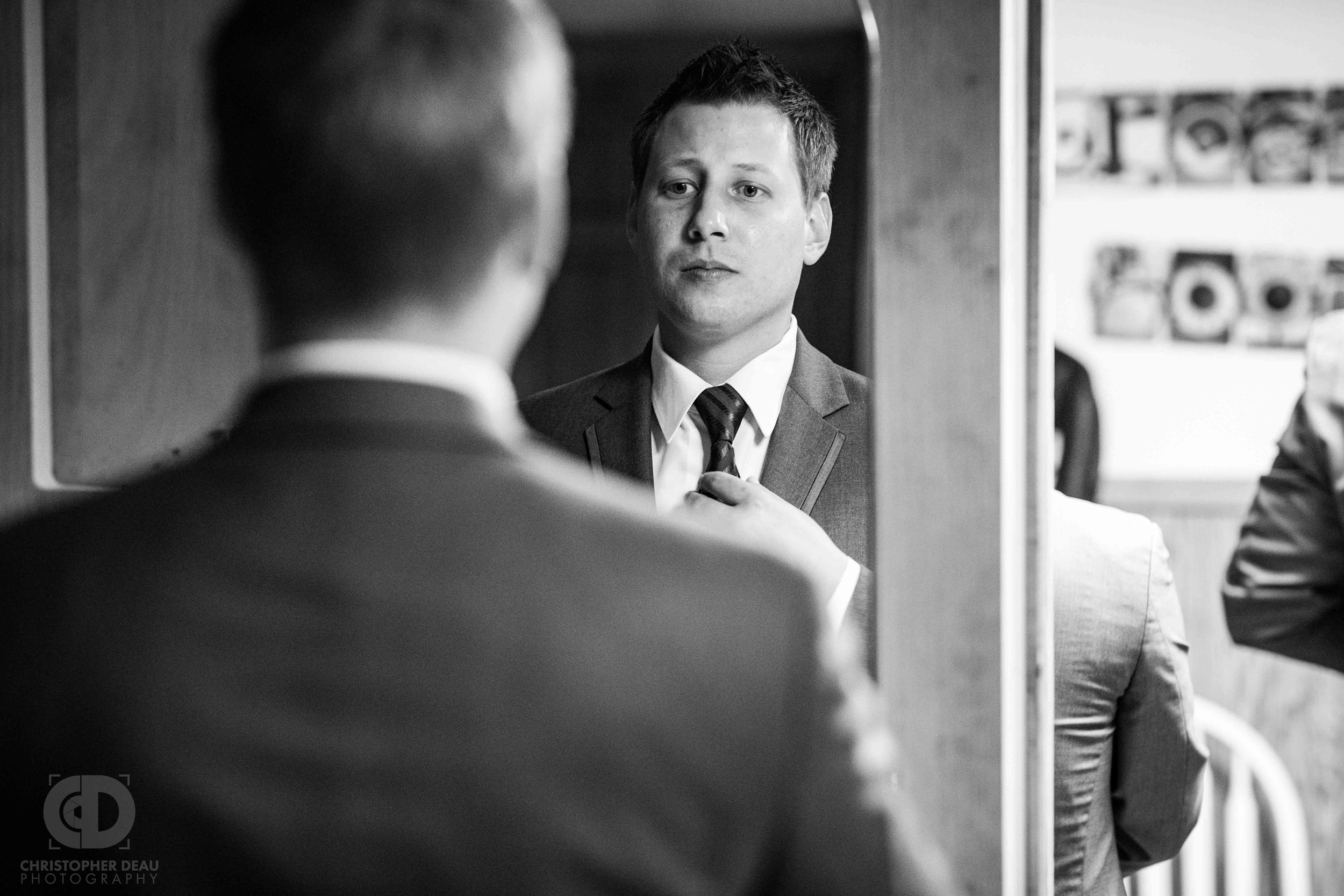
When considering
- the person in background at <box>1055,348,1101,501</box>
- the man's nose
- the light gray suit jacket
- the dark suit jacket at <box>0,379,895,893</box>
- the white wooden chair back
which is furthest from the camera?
the white wooden chair back

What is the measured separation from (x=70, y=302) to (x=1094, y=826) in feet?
3.91

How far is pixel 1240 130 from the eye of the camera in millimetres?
3031

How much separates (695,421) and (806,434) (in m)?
0.09

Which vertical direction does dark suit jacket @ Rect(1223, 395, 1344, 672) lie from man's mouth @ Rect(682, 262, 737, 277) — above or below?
below

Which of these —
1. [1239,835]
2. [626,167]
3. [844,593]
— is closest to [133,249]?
[626,167]

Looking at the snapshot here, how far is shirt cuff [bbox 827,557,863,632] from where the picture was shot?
41.1 inches

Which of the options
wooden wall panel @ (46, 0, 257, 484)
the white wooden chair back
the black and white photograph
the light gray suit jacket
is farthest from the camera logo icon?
the white wooden chair back

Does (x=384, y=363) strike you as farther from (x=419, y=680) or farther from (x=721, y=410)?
(x=721, y=410)

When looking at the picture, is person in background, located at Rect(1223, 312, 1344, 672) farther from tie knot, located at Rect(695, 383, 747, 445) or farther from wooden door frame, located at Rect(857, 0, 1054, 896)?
tie knot, located at Rect(695, 383, 747, 445)

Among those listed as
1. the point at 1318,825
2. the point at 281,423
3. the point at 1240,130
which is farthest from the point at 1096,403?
the point at 281,423

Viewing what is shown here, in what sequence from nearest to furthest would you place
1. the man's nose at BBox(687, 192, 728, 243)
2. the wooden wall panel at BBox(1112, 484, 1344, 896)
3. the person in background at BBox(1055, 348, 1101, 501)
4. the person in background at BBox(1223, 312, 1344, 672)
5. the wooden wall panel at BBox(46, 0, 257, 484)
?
the man's nose at BBox(687, 192, 728, 243), the wooden wall panel at BBox(46, 0, 257, 484), the person in background at BBox(1223, 312, 1344, 672), the person in background at BBox(1055, 348, 1101, 501), the wooden wall panel at BBox(1112, 484, 1344, 896)

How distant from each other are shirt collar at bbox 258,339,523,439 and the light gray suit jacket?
82 centimetres

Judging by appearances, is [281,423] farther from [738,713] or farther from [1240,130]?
[1240,130]

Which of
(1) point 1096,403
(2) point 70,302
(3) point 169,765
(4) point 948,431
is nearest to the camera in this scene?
(3) point 169,765
